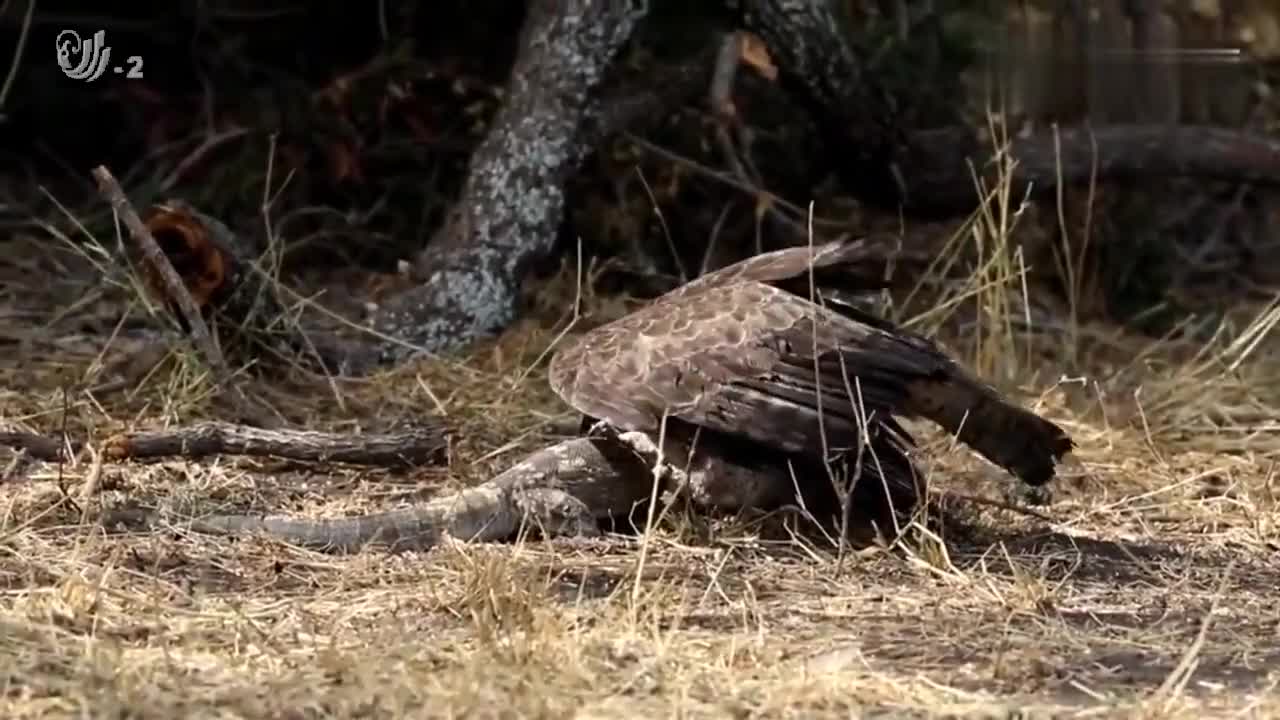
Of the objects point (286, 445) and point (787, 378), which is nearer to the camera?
point (787, 378)

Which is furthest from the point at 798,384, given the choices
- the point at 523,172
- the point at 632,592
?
the point at 523,172

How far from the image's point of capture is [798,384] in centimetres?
405

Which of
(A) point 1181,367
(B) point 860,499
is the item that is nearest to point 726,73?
(A) point 1181,367

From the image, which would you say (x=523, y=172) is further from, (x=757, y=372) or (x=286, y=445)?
(x=757, y=372)

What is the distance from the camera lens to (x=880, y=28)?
725cm

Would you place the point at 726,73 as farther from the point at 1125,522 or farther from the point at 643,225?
the point at 1125,522

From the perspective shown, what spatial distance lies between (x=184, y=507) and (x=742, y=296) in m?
1.27

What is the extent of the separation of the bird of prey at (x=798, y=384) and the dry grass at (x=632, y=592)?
0.21 metres

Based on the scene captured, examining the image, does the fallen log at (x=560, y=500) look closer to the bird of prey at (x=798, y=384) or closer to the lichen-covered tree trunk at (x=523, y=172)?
the bird of prey at (x=798, y=384)

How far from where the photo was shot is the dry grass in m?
2.94

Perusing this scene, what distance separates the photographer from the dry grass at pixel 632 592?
9.63 feet

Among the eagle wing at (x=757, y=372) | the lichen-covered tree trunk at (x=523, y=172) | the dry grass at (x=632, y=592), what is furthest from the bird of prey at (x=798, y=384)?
the lichen-covered tree trunk at (x=523, y=172)

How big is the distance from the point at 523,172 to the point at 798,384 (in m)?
2.14

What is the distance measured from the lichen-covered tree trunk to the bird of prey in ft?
5.36
